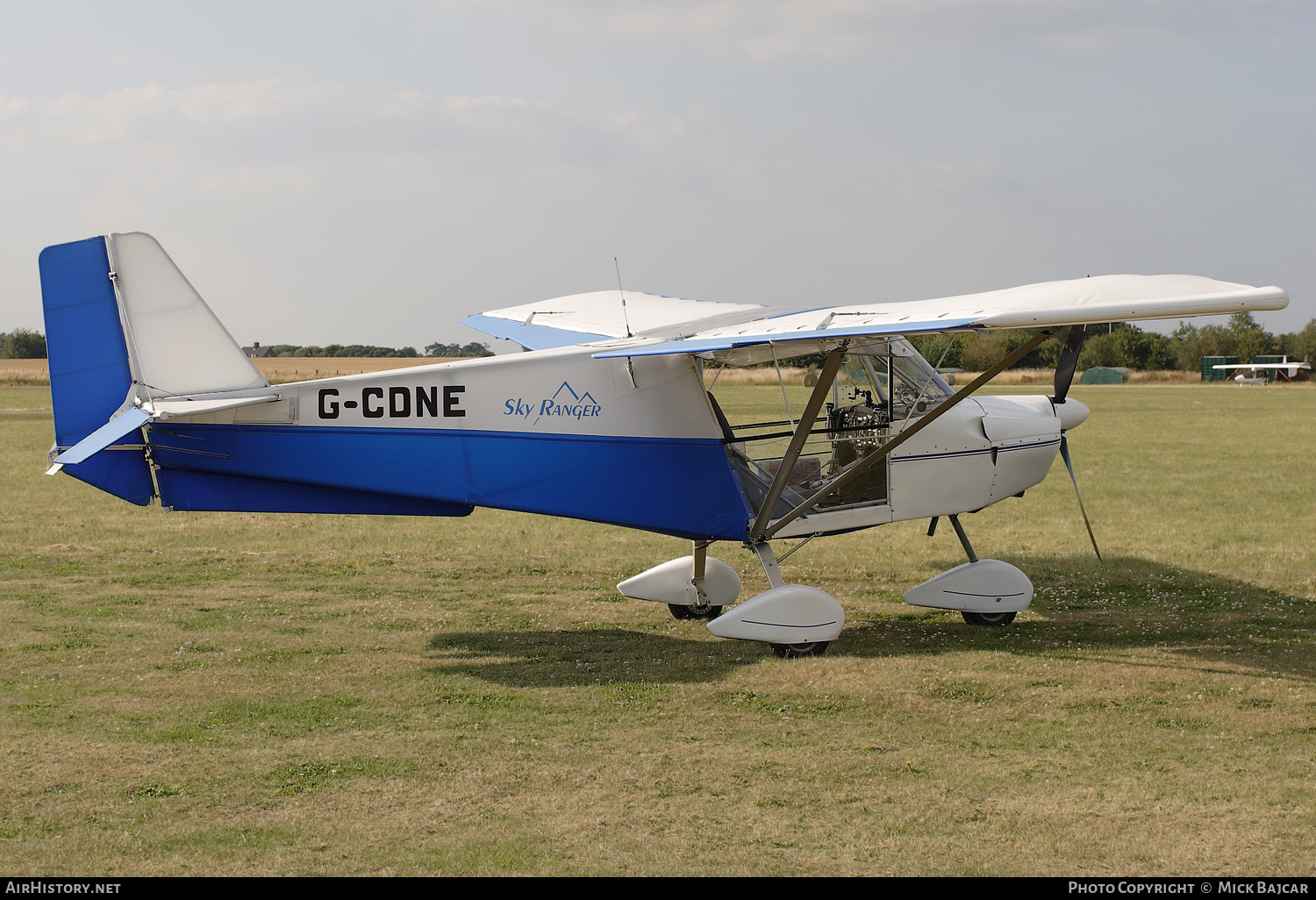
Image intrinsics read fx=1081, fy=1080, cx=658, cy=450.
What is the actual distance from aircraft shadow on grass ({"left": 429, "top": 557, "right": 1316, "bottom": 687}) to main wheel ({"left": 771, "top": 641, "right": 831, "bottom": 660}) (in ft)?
0.39

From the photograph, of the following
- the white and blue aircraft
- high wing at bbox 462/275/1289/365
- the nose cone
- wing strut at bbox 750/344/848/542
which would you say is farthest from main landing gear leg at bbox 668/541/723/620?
the nose cone

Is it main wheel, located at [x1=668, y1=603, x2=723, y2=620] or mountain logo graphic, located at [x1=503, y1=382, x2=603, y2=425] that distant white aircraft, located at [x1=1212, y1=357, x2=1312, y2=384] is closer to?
main wheel, located at [x1=668, y1=603, x2=723, y2=620]

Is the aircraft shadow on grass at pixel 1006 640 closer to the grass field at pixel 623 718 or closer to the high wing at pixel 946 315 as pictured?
the grass field at pixel 623 718

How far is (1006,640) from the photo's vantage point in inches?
340

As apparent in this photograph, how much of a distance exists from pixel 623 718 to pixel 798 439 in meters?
2.71

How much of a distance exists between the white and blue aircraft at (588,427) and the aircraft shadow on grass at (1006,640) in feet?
1.32

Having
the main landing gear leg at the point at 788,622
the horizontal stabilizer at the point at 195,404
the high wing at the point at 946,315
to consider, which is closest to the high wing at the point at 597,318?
the high wing at the point at 946,315

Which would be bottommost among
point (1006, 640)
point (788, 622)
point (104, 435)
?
point (1006, 640)

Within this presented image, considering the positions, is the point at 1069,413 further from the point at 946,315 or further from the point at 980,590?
the point at 946,315

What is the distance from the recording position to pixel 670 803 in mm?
5191

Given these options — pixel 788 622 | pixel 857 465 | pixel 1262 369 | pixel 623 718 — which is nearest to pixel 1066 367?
pixel 857 465

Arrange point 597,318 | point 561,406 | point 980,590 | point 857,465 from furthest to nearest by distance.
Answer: point 597,318
point 980,590
point 857,465
point 561,406
